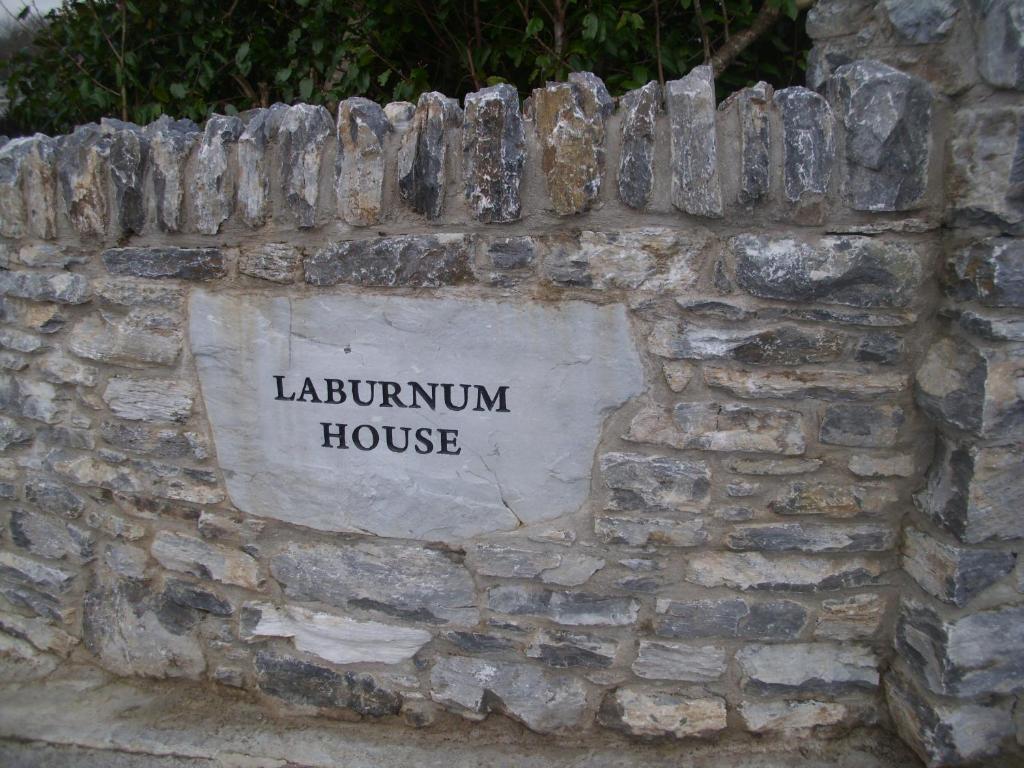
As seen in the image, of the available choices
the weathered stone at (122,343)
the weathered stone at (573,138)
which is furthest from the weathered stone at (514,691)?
the weathered stone at (573,138)

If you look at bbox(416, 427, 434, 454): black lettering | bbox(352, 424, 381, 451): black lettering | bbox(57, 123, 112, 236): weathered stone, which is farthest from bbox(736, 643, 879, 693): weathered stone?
bbox(57, 123, 112, 236): weathered stone

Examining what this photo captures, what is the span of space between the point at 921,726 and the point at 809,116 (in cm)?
158

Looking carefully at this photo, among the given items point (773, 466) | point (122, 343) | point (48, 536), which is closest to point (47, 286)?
point (122, 343)

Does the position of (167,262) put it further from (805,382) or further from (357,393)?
(805,382)

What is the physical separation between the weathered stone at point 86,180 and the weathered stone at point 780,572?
6.08 ft

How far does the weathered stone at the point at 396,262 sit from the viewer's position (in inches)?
76.6

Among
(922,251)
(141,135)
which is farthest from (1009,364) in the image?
(141,135)

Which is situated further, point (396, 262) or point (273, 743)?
point (273, 743)

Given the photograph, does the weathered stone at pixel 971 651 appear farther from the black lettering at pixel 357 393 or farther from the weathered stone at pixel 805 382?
the black lettering at pixel 357 393

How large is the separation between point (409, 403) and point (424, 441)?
12 cm

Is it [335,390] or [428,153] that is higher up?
[428,153]

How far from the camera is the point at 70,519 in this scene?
101 inches

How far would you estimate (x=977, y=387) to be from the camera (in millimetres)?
1771

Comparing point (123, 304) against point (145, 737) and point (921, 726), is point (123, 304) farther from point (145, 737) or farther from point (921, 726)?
point (921, 726)
